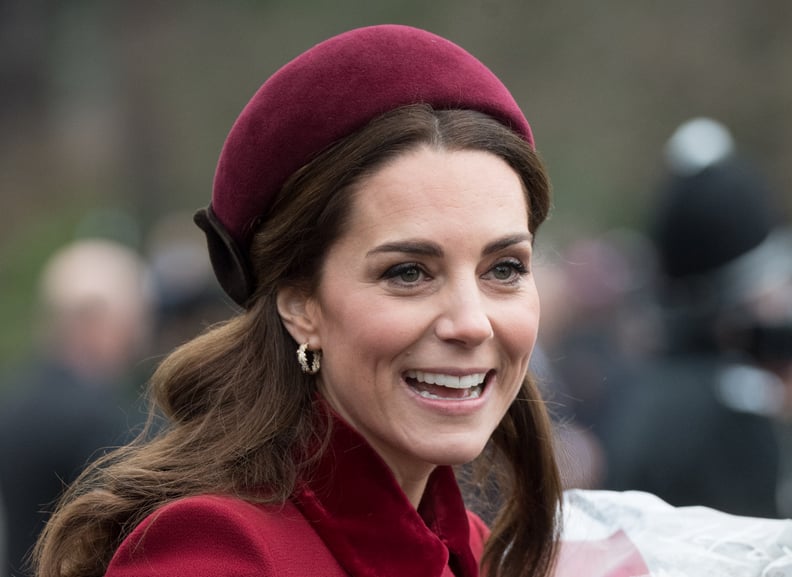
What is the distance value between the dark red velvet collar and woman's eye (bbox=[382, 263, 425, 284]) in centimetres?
36

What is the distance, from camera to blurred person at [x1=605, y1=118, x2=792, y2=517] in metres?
5.22

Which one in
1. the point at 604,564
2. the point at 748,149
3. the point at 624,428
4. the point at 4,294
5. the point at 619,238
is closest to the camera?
the point at 604,564

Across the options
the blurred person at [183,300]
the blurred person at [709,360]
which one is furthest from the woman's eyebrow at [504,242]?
the blurred person at [183,300]

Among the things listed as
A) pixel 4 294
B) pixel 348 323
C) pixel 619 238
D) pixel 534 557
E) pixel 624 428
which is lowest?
pixel 4 294

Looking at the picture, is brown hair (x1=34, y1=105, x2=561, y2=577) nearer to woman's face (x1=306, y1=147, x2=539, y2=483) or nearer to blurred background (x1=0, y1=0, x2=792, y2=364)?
woman's face (x1=306, y1=147, x2=539, y2=483)

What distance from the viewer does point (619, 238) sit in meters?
15.2

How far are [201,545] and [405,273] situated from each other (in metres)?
0.70

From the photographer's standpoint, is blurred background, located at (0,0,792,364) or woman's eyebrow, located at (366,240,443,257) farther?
blurred background, located at (0,0,792,364)

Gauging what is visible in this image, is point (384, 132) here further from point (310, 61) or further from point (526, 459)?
point (526, 459)

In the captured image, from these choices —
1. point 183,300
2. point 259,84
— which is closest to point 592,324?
point 183,300

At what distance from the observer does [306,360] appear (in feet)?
9.83

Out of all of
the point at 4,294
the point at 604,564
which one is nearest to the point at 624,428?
the point at 604,564

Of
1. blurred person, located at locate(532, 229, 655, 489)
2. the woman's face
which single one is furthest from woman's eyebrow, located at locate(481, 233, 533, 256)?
blurred person, located at locate(532, 229, 655, 489)

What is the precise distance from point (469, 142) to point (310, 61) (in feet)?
1.30
